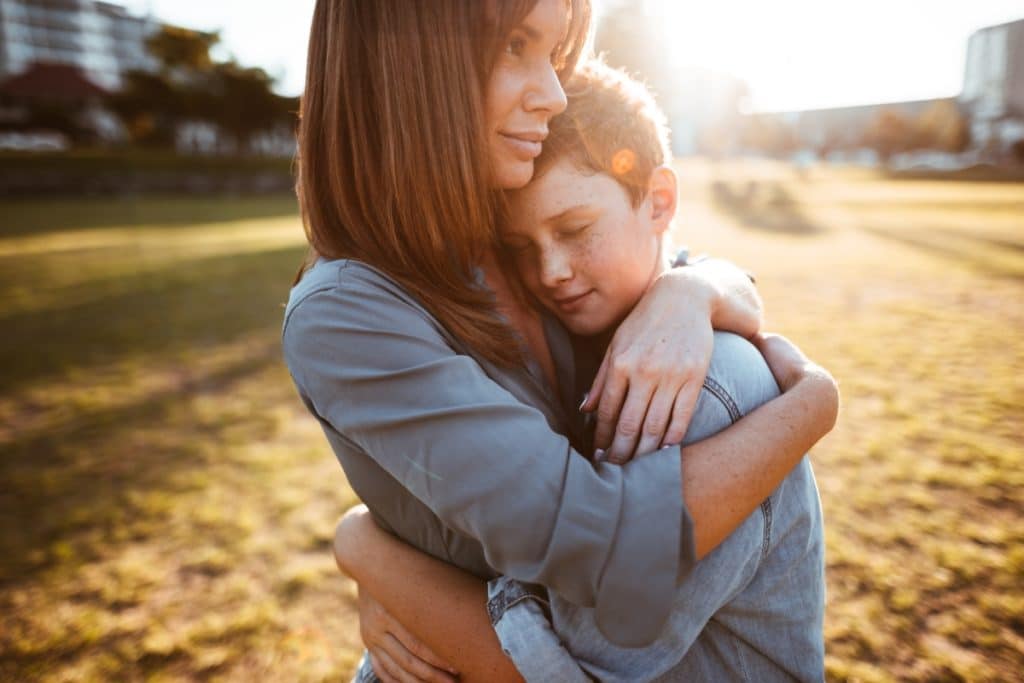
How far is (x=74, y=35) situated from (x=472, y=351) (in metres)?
111

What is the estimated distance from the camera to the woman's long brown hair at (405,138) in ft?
4.64

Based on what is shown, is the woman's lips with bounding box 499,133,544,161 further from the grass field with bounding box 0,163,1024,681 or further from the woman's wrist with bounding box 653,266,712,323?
the grass field with bounding box 0,163,1024,681

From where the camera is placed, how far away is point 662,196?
206cm

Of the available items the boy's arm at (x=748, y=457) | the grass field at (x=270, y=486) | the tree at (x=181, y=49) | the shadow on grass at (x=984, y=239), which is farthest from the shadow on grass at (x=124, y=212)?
the shadow on grass at (x=984, y=239)

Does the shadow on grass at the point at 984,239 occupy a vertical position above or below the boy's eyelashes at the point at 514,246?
below

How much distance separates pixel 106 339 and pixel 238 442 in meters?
4.31

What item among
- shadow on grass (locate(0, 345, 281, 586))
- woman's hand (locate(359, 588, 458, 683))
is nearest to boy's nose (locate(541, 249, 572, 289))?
woman's hand (locate(359, 588, 458, 683))

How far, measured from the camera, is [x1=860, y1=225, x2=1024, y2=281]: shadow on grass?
33.6 feet

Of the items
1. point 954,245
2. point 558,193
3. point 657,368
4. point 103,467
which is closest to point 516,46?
point 558,193

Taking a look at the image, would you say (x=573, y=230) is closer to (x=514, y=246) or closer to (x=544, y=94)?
(x=514, y=246)

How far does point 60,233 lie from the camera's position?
19141 mm

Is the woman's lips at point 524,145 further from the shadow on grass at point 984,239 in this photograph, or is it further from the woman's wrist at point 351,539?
the shadow on grass at point 984,239

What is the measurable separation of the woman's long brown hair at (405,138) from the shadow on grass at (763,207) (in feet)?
54.5

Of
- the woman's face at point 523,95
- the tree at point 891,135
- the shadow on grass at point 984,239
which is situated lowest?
the shadow on grass at point 984,239
